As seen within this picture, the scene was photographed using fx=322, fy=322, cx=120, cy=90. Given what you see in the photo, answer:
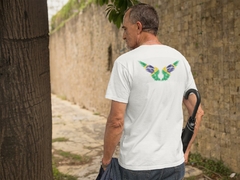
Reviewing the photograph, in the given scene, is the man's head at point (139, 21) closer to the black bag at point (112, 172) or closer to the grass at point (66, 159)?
the black bag at point (112, 172)

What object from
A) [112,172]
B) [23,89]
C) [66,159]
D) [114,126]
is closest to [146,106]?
[114,126]

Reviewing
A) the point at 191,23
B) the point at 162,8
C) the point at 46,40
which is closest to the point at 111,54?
the point at 162,8

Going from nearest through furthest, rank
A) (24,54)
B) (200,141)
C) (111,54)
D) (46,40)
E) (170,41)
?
(24,54) → (46,40) → (200,141) → (170,41) → (111,54)

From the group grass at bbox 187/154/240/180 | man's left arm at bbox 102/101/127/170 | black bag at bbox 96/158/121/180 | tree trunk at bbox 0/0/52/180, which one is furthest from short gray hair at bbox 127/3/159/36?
grass at bbox 187/154/240/180

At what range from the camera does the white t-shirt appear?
1.63 meters

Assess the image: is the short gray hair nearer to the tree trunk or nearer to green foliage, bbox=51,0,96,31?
the tree trunk

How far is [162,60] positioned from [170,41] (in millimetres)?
3962

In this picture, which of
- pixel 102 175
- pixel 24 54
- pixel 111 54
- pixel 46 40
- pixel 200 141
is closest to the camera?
pixel 102 175

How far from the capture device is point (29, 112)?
6.54 feet

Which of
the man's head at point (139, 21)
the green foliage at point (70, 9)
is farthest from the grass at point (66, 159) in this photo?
the green foliage at point (70, 9)

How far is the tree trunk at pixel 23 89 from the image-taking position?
1.90 m

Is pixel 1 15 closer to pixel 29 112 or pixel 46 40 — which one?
pixel 46 40

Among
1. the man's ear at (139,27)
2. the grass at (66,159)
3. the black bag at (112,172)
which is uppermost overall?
the man's ear at (139,27)

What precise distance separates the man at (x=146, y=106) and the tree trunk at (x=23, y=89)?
567 millimetres
